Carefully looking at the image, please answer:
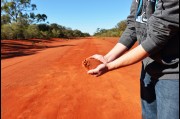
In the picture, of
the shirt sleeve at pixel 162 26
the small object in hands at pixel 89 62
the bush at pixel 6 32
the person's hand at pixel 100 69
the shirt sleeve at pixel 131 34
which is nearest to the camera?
the shirt sleeve at pixel 162 26

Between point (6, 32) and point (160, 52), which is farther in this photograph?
point (6, 32)

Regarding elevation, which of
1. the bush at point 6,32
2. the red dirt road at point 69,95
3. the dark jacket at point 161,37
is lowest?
the red dirt road at point 69,95

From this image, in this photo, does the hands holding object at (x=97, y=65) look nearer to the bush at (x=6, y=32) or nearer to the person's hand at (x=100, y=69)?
the person's hand at (x=100, y=69)

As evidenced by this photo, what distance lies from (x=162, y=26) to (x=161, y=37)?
65 mm

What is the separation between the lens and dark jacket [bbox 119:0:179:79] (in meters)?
1.73

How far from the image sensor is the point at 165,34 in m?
1.75

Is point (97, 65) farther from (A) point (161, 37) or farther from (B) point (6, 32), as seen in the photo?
(B) point (6, 32)

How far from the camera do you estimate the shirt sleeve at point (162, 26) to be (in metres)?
1.71

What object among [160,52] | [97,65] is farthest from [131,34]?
[160,52]

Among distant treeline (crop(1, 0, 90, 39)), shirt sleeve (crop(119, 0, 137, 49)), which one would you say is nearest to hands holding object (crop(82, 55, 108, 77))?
shirt sleeve (crop(119, 0, 137, 49))

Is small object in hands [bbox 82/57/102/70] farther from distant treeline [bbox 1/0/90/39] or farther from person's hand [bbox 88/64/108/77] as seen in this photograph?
distant treeline [bbox 1/0/90/39]

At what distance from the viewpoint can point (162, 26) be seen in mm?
1764

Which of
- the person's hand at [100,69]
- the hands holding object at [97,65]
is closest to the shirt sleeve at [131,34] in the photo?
the hands holding object at [97,65]

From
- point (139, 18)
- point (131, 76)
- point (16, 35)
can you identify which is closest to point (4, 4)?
point (16, 35)
